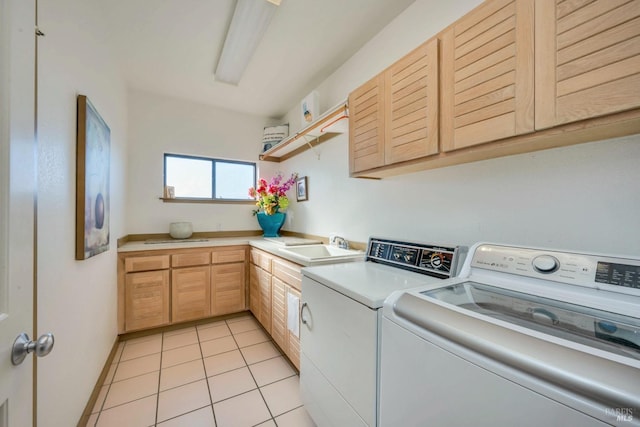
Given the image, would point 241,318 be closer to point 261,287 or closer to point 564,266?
point 261,287

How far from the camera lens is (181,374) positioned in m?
1.90

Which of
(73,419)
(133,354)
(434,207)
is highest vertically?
(434,207)

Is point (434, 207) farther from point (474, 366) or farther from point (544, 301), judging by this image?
point (474, 366)

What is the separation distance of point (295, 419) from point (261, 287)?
125 centimetres

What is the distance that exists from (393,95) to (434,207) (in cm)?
72

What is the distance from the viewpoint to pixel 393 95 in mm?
1385

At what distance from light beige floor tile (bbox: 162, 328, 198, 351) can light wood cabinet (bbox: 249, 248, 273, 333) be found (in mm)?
637

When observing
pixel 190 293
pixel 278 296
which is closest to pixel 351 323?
pixel 278 296

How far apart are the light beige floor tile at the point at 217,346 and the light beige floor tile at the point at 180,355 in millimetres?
52

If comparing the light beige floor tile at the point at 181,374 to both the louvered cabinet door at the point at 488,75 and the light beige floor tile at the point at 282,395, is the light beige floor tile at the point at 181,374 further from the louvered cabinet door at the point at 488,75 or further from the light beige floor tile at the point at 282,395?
the louvered cabinet door at the point at 488,75

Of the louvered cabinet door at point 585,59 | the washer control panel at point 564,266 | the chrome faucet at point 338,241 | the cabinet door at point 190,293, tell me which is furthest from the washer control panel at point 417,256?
the cabinet door at point 190,293

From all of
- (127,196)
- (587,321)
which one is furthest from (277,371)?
(127,196)

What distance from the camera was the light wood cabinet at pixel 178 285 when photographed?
7.82ft

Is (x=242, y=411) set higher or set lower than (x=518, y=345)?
lower
